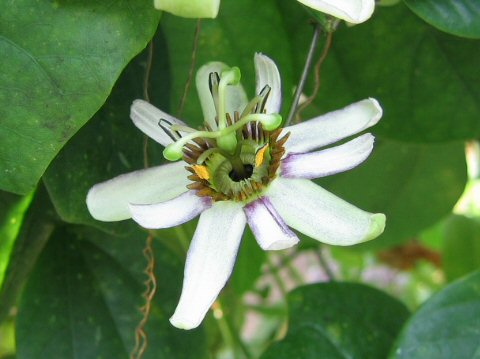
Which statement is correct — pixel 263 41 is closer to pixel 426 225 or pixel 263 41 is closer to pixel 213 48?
pixel 213 48

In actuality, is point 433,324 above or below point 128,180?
below

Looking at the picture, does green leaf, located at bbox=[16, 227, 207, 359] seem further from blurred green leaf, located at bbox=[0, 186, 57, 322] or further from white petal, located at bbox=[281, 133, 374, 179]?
white petal, located at bbox=[281, 133, 374, 179]

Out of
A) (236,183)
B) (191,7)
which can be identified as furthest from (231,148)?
(191,7)

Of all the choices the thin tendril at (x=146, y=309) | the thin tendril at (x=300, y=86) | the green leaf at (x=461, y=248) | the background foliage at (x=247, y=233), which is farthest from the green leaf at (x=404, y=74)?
the green leaf at (x=461, y=248)

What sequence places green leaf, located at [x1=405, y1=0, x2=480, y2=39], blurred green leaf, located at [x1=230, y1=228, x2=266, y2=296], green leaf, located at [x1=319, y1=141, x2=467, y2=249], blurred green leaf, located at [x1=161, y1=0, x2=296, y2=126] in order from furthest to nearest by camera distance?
green leaf, located at [x1=319, y1=141, x2=467, y2=249]
blurred green leaf, located at [x1=230, y1=228, x2=266, y2=296]
blurred green leaf, located at [x1=161, y1=0, x2=296, y2=126]
green leaf, located at [x1=405, y1=0, x2=480, y2=39]

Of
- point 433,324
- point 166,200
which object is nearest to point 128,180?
point 166,200

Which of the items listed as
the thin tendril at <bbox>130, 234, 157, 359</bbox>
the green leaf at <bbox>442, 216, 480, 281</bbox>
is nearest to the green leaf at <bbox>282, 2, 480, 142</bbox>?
the thin tendril at <bbox>130, 234, 157, 359</bbox>
